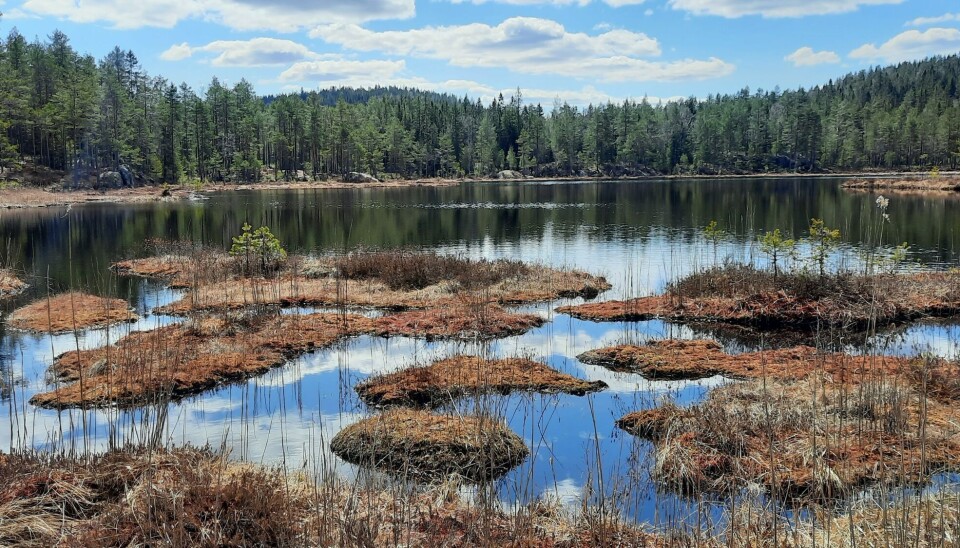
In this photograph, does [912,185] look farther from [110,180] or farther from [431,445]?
[110,180]

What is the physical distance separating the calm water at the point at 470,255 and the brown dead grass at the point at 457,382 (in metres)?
0.48

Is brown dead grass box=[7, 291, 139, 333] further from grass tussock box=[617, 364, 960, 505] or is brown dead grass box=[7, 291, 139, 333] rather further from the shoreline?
the shoreline

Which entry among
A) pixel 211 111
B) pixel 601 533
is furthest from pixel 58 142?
pixel 601 533

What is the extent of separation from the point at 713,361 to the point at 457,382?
6627mm

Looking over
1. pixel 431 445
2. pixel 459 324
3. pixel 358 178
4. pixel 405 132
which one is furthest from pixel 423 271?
pixel 405 132

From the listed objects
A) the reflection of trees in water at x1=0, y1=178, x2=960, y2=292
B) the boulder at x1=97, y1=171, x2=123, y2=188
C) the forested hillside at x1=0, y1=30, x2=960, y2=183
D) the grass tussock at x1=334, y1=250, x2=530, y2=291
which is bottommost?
the grass tussock at x1=334, y1=250, x2=530, y2=291

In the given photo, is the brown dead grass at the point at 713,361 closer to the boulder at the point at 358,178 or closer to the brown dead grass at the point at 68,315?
the brown dead grass at the point at 68,315

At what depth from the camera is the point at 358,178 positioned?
13175 cm

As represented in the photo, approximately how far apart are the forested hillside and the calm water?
26.0 meters

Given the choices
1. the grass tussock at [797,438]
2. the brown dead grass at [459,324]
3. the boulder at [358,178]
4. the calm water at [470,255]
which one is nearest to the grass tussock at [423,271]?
the calm water at [470,255]

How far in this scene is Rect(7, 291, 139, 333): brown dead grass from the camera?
73.4 ft

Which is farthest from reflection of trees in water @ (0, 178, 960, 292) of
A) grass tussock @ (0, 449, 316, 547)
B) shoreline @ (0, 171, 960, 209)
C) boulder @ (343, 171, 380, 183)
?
boulder @ (343, 171, 380, 183)

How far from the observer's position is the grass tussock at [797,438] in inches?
404

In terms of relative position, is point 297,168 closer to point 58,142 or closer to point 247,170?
point 247,170
